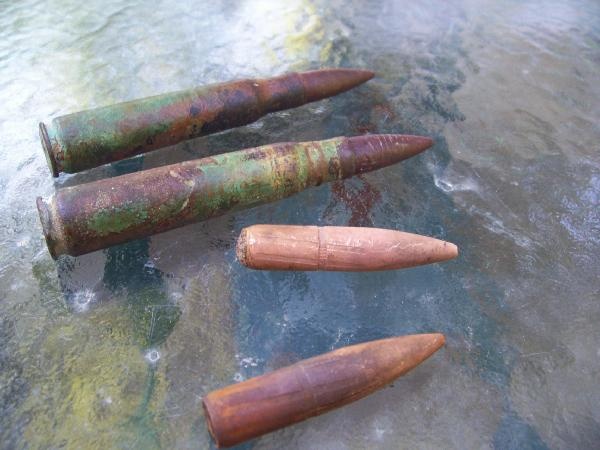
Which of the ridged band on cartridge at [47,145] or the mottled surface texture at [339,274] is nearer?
the mottled surface texture at [339,274]

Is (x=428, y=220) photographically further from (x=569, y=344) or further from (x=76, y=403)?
(x=76, y=403)

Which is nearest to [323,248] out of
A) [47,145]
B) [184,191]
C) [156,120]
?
[184,191]

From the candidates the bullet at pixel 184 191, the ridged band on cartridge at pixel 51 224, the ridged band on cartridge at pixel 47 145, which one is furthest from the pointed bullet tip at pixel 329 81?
the ridged band on cartridge at pixel 51 224

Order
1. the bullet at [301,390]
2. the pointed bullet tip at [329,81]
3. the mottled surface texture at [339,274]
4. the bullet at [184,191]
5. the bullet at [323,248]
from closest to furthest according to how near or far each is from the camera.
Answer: the bullet at [301,390] < the mottled surface texture at [339,274] < the bullet at [323,248] < the bullet at [184,191] < the pointed bullet tip at [329,81]

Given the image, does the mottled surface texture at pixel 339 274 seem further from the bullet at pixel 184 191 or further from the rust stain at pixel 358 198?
the bullet at pixel 184 191

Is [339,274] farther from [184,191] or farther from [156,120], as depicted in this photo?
[156,120]

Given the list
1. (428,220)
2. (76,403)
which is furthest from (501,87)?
(76,403)
